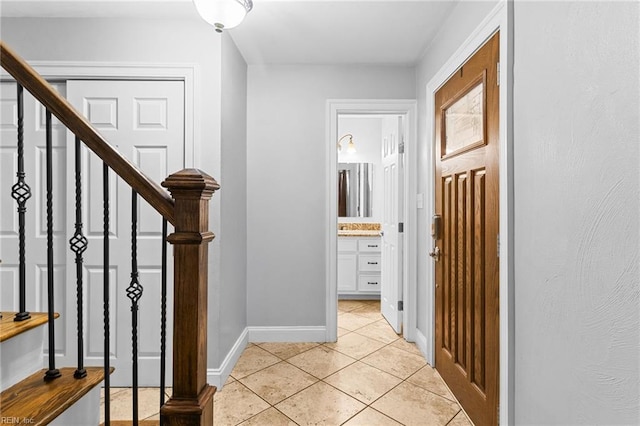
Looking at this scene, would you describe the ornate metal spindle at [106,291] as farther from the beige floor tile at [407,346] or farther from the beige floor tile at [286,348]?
the beige floor tile at [407,346]

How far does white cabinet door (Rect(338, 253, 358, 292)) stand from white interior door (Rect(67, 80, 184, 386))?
103 inches

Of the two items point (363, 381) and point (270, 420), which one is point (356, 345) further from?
point (270, 420)

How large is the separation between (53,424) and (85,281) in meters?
1.46

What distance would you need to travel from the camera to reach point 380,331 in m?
3.44

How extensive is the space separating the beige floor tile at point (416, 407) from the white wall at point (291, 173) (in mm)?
1124

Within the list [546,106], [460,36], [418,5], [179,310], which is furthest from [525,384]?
[418,5]

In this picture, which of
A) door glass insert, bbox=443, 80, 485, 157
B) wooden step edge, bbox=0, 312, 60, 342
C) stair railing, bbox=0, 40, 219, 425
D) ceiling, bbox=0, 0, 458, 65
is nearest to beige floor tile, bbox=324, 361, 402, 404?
stair railing, bbox=0, 40, 219, 425

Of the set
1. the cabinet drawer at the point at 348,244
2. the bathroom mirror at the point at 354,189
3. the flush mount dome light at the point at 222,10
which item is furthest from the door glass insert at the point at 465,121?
the bathroom mirror at the point at 354,189

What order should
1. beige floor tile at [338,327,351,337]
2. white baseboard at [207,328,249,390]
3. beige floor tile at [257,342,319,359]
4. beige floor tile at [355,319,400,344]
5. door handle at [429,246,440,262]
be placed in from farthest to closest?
beige floor tile at [338,327,351,337]
beige floor tile at [355,319,400,344]
beige floor tile at [257,342,319,359]
door handle at [429,246,440,262]
white baseboard at [207,328,249,390]

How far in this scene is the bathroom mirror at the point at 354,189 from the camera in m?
5.04

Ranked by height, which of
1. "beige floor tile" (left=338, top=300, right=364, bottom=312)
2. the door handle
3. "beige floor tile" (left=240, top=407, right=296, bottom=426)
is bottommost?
"beige floor tile" (left=240, top=407, right=296, bottom=426)

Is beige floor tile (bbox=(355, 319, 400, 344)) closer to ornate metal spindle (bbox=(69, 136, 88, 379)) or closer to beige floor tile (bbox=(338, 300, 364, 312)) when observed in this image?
beige floor tile (bbox=(338, 300, 364, 312))

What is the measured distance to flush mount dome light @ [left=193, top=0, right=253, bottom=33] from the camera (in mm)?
1852

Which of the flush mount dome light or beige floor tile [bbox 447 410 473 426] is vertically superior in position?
the flush mount dome light
